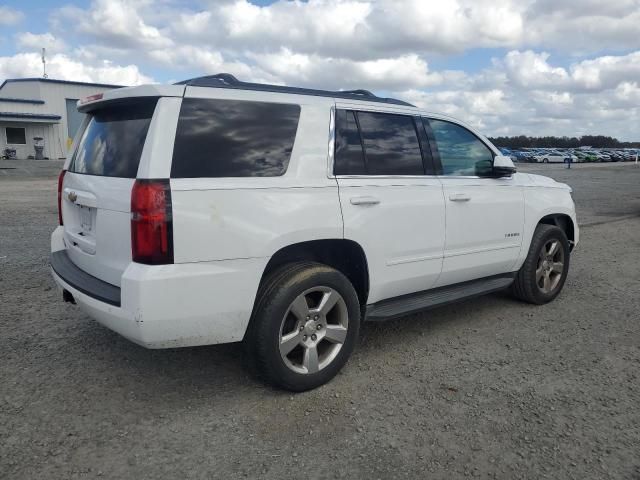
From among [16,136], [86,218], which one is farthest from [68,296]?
[16,136]

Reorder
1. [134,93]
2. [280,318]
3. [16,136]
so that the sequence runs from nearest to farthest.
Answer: [134,93], [280,318], [16,136]

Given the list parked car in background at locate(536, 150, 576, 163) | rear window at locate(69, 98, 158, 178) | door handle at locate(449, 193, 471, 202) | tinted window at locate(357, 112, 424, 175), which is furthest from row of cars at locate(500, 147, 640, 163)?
rear window at locate(69, 98, 158, 178)

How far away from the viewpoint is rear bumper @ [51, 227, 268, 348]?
9.04 feet

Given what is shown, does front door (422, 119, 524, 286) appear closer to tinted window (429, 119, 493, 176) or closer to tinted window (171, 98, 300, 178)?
tinted window (429, 119, 493, 176)

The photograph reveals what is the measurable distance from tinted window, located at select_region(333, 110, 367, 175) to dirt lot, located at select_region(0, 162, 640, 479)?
138 centimetres

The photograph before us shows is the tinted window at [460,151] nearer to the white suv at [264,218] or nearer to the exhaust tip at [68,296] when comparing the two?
the white suv at [264,218]

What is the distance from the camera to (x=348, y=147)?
358 centimetres

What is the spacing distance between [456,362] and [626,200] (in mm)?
15048

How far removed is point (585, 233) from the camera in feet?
31.0

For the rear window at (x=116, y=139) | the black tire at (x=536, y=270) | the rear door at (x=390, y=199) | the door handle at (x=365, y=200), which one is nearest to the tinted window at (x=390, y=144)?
the rear door at (x=390, y=199)

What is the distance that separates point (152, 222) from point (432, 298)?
88.0 inches

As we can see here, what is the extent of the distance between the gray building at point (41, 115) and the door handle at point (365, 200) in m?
39.1

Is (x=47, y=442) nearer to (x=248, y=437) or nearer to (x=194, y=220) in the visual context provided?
(x=248, y=437)

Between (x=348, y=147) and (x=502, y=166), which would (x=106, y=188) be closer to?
(x=348, y=147)
